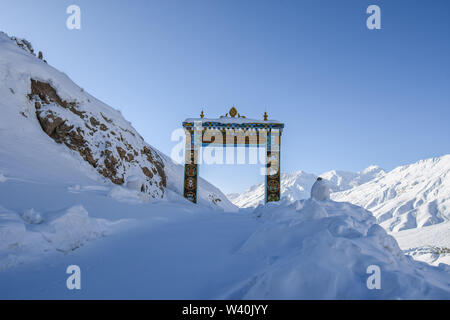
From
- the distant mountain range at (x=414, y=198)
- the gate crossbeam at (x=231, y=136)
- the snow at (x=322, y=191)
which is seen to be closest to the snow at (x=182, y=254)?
the snow at (x=322, y=191)

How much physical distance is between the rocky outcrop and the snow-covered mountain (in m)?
91.9

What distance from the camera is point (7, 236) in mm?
2787

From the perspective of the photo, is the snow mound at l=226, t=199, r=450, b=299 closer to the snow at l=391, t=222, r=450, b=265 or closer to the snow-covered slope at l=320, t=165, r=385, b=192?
the snow at l=391, t=222, r=450, b=265

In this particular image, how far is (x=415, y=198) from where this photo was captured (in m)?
42.3

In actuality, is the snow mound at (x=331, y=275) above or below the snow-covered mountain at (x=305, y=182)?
above

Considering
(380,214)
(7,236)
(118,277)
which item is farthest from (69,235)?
(380,214)

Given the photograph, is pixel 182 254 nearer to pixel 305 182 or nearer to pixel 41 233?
pixel 41 233

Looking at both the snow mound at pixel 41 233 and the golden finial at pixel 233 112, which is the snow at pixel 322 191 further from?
the golden finial at pixel 233 112

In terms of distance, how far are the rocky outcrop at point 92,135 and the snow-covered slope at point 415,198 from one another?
37939 mm

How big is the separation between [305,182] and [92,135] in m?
122

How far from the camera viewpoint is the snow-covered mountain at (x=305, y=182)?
107625 millimetres

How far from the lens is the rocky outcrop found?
29.5ft
